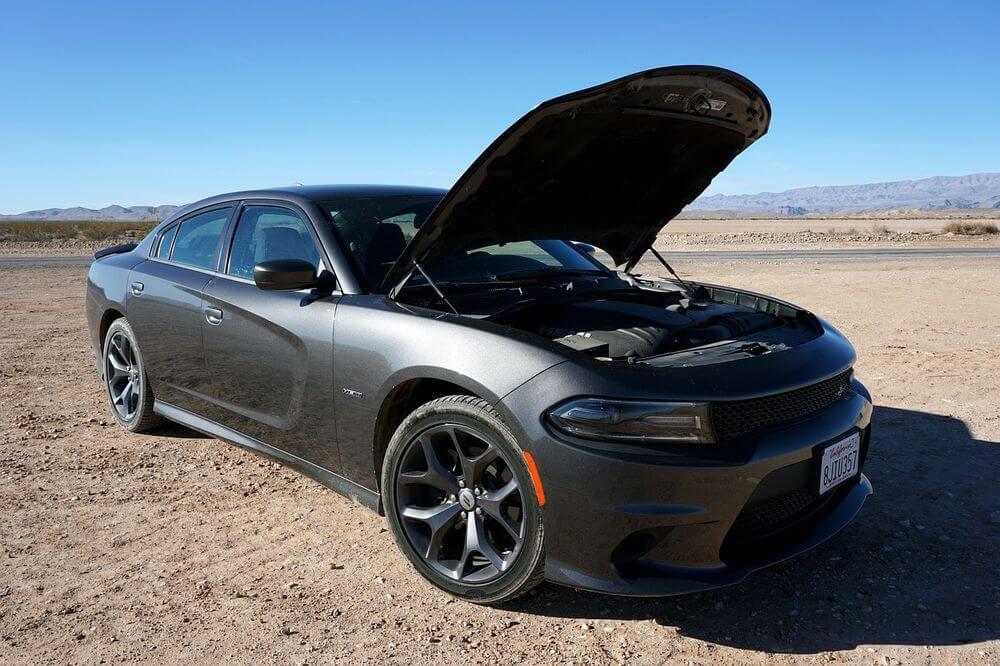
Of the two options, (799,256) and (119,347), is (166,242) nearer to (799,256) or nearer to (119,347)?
(119,347)

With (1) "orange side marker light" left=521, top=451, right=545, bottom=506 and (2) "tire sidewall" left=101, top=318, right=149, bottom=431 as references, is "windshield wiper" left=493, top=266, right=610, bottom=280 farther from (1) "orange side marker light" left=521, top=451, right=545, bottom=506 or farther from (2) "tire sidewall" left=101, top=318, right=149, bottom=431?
(2) "tire sidewall" left=101, top=318, right=149, bottom=431

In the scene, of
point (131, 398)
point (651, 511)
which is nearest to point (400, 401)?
point (651, 511)

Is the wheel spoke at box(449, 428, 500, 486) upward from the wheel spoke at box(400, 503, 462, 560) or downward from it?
upward

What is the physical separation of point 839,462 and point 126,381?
14.8ft

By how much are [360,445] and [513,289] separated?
111cm

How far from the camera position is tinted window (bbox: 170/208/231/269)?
4.62 meters

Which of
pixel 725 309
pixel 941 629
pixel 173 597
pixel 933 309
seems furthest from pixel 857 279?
pixel 173 597

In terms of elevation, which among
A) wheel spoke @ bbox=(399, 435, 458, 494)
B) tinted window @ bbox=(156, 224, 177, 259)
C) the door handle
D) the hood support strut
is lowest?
wheel spoke @ bbox=(399, 435, 458, 494)

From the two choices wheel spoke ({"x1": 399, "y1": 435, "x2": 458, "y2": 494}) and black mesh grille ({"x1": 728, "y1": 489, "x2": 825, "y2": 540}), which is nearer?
black mesh grille ({"x1": 728, "y1": 489, "x2": 825, "y2": 540})

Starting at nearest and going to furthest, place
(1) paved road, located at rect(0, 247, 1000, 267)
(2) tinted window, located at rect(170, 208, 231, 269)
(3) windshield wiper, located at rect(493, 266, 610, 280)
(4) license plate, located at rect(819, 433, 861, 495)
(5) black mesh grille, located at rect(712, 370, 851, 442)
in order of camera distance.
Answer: (5) black mesh grille, located at rect(712, 370, 851, 442) → (4) license plate, located at rect(819, 433, 861, 495) → (3) windshield wiper, located at rect(493, 266, 610, 280) → (2) tinted window, located at rect(170, 208, 231, 269) → (1) paved road, located at rect(0, 247, 1000, 267)

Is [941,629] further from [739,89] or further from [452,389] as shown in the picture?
[739,89]

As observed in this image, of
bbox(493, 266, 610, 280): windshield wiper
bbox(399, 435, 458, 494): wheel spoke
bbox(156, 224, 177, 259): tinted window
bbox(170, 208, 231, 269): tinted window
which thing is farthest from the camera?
bbox(156, 224, 177, 259): tinted window

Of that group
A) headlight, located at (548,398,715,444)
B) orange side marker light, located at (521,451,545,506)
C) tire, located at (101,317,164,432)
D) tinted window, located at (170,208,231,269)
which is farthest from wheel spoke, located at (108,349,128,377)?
headlight, located at (548,398,715,444)

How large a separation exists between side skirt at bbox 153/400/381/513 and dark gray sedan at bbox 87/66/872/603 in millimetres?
16
